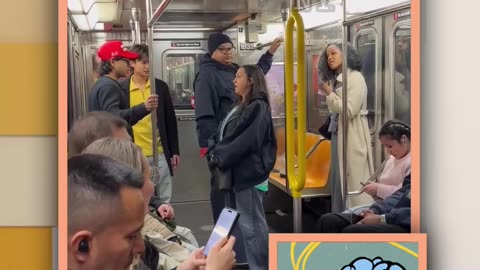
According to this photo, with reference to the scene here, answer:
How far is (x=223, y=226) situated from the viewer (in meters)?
1.95

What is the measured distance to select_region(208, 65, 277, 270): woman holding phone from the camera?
1.94m

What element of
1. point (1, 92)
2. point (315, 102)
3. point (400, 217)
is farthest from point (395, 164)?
point (1, 92)

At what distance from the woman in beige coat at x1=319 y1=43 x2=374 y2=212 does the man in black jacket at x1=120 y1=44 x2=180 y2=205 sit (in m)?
0.54

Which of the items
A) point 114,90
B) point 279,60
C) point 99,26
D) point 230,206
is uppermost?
point 99,26

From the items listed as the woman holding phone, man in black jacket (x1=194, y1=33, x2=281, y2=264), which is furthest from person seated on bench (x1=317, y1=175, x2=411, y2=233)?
man in black jacket (x1=194, y1=33, x2=281, y2=264)

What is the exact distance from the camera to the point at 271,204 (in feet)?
6.48

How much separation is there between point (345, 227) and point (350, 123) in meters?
0.36

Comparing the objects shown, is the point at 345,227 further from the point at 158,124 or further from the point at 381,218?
the point at 158,124

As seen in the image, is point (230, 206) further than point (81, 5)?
Yes

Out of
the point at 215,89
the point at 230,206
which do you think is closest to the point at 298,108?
the point at 215,89

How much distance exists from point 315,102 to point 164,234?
0.69m

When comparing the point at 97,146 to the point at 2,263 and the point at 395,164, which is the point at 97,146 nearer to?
the point at 2,263

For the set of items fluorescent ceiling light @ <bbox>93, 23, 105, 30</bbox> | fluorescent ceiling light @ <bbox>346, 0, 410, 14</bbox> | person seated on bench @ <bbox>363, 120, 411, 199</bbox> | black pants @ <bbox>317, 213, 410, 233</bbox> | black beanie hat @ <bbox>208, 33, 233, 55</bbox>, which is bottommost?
black pants @ <bbox>317, 213, 410, 233</bbox>

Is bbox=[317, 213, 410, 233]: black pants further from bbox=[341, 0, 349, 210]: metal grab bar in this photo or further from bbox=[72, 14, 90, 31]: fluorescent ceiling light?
bbox=[72, 14, 90, 31]: fluorescent ceiling light
